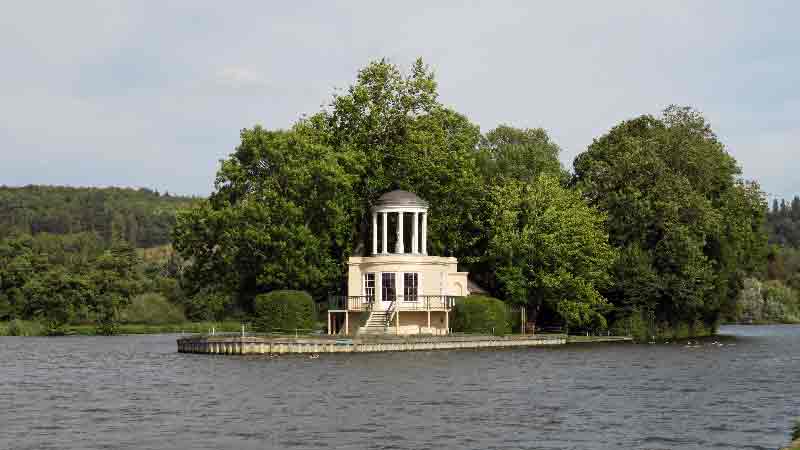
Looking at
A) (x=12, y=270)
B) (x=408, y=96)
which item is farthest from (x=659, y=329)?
(x=12, y=270)

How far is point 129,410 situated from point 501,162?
55.7 m

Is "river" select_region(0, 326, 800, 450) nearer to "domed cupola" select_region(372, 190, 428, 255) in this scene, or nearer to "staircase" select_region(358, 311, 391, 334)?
"staircase" select_region(358, 311, 391, 334)

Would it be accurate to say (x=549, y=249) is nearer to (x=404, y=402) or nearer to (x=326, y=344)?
(x=326, y=344)

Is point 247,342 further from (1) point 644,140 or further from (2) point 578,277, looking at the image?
(1) point 644,140

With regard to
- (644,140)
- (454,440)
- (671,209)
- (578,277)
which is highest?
(644,140)

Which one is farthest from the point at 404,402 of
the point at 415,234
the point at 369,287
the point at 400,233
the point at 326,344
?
the point at 415,234

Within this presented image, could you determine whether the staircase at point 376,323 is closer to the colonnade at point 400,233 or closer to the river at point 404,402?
the colonnade at point 400,233

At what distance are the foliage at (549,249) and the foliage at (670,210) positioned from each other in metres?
4.26

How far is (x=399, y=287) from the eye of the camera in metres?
Result: 70.4

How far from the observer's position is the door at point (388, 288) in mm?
70375

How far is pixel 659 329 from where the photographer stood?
→ 85375 mm

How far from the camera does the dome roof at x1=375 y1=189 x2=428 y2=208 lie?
7131 cm

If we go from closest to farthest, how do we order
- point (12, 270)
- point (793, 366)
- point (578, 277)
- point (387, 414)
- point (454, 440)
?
point (454, 440), point (387, 414), point (793, 366), point (578, 277), point (12, 270)

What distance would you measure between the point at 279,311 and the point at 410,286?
9.16 meters
